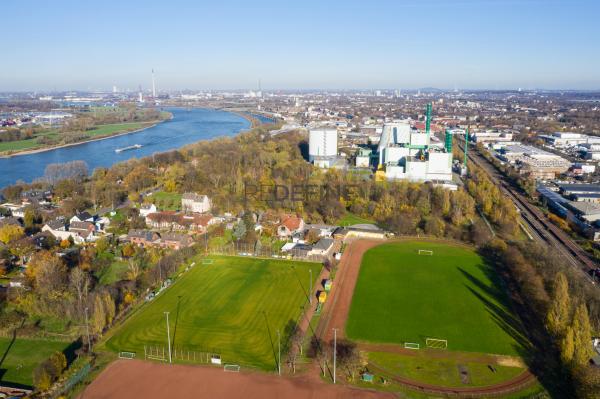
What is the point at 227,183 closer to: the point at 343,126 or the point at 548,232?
the point at 548,232

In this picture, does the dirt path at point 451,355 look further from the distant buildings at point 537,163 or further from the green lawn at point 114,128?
the green lawn at point 114,128

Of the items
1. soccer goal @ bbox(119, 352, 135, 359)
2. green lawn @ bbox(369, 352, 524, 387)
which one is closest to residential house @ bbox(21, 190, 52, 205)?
soccer goal @ bbox(119, 352, 135, 359)

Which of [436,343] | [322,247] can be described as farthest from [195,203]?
[436,343]

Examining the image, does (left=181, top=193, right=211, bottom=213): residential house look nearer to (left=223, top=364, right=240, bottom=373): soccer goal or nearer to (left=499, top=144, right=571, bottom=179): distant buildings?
(left=223, top=364, right=240, bottom=373): soccer goal

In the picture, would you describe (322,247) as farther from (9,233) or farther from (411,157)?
(411,157)

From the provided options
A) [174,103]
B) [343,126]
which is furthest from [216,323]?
[174,103]

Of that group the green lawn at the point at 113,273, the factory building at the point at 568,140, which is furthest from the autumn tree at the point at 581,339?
the factory building at the point at 568,140

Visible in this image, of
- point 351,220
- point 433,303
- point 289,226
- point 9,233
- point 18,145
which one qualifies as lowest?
point 433,303
